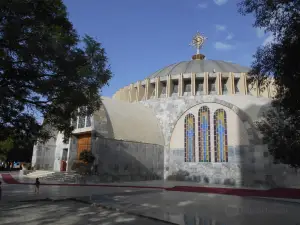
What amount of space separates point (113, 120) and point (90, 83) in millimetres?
12429

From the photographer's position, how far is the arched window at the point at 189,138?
22414 mm

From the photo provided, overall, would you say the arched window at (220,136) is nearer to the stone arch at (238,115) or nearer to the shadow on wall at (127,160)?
the stone arch at (238,115)

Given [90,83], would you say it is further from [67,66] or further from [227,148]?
[227,148]

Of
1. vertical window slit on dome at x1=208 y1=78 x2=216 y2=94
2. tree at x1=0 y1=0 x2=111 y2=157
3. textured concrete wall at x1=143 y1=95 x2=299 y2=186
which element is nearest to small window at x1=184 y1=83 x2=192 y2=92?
vertical window slit on dome at x1=208 y1=78 x2=216 y2=94

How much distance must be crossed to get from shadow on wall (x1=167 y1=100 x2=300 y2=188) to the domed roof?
27.4ft

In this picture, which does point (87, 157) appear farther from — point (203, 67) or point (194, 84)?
point (203, 67)

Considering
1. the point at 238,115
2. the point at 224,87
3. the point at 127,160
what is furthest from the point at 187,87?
the point at 127,160

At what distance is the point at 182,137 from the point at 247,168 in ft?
21.2

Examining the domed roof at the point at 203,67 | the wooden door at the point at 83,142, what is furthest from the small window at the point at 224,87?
the wooden door at the point at 83,142

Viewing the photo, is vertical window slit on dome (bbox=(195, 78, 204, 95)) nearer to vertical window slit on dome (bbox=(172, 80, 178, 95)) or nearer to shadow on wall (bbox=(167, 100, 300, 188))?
vertical window slit on dome (bbox=(172, 80, 178, 95))

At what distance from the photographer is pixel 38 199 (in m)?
10.3

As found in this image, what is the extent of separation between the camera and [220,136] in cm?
2119

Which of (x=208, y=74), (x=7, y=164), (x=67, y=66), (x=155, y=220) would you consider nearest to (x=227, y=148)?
(x=208, y=74)

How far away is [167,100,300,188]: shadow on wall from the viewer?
60.2 ft
